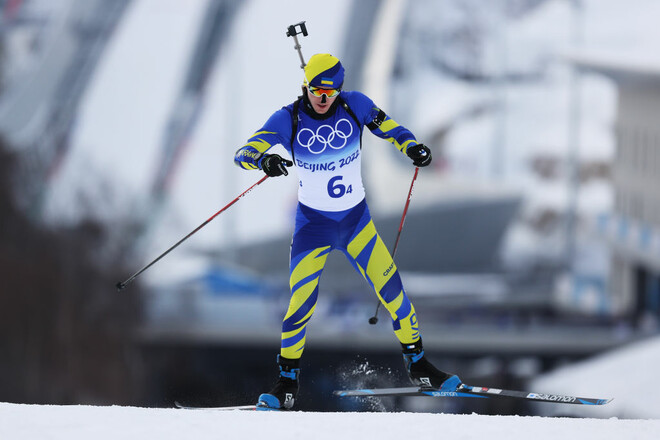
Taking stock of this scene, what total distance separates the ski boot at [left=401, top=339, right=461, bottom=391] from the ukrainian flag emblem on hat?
2157 mm

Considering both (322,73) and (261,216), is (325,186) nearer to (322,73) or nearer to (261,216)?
(322,73)

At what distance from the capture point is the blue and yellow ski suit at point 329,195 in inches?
272

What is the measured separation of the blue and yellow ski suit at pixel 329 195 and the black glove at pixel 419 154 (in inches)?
3.9

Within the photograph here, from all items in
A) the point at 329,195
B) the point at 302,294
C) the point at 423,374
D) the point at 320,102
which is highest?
the point at 320,102

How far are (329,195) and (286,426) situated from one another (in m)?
1.70

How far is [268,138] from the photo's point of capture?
6855 millimetres

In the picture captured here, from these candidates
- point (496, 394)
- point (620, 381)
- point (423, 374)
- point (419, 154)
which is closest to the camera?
point (419, 154)

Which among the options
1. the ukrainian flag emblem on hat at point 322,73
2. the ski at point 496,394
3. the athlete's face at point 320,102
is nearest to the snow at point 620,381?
the ski at point 496,394

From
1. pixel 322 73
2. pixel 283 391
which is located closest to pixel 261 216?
pixel 283 391

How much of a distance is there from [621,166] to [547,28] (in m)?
57.6

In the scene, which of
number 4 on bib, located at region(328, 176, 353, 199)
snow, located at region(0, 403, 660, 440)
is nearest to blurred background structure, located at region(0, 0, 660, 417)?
snow, located at region(0, 403, 660, 440)

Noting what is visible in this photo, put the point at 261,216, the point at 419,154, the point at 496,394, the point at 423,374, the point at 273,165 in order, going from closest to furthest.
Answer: the point at 273,165 < the point at 419,154 < the point at 496,394 < the point at 423,374 < the point at 261,216

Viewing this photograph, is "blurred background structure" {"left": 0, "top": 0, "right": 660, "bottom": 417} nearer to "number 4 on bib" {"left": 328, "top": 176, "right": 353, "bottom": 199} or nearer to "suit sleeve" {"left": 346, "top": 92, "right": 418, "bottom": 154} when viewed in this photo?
"number 4 on bib" {"left": 328, "top": 176, "right": 353, "bottom": 199}

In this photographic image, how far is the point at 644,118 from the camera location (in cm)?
3250
